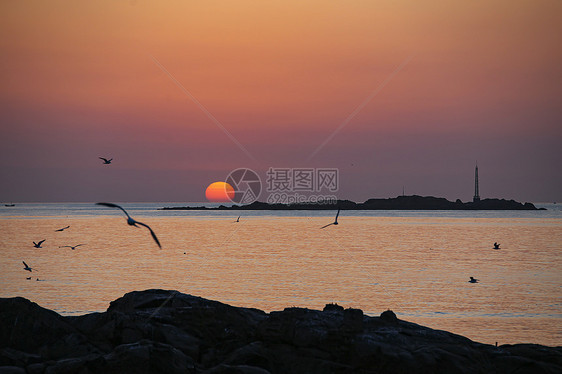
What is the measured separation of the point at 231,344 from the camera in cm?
1712

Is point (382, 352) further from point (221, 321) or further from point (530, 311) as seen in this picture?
point (530, 311)

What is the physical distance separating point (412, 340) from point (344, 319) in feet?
6.81

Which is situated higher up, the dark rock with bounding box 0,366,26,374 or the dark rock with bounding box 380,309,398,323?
the dark rock with bounding box 380,309,398,323

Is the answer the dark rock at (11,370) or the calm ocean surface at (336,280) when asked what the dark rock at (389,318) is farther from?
the dark rock at (11,370)

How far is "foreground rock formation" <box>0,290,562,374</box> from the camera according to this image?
1495 cm

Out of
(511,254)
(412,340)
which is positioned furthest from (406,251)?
(412,340)

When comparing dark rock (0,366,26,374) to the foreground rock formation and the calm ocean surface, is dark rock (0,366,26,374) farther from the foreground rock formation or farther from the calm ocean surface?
the calm ocean surface

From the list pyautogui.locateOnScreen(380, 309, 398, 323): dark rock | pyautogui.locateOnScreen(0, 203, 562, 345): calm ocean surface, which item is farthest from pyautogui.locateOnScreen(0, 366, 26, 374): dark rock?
pyautogui.locateOnScreen(0, 203, 562, 345): calm ocean surface

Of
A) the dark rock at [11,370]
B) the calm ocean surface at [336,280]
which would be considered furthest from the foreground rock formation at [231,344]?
the calm ocean surface at [336,280]

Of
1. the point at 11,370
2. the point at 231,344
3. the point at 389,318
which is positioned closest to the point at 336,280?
the point at 389,318

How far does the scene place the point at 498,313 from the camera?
2938 cm

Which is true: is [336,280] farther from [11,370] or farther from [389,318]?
[11,370]

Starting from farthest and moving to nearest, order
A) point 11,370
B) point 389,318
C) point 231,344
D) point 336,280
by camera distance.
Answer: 1. point 336,280
2. point 389,318
3. point 231,344
4. point 11,370

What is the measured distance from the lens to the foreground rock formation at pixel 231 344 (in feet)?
49.1
